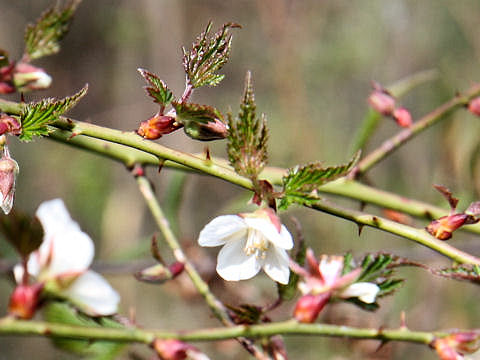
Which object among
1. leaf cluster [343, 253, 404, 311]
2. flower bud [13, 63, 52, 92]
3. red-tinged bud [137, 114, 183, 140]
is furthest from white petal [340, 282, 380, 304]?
flower bud [13, 63, 52, 92]

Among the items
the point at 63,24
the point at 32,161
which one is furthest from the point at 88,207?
the point at 63,24

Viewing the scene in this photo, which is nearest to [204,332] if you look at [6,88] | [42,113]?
[42,113]

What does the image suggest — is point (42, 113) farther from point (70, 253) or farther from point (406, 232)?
point (406, 232)

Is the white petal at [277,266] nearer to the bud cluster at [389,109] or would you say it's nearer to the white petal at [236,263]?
the white petal at [236,263]

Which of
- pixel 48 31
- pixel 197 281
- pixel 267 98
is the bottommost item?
pixel 197 281

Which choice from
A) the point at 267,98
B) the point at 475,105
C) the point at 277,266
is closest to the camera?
the point at 277,266
